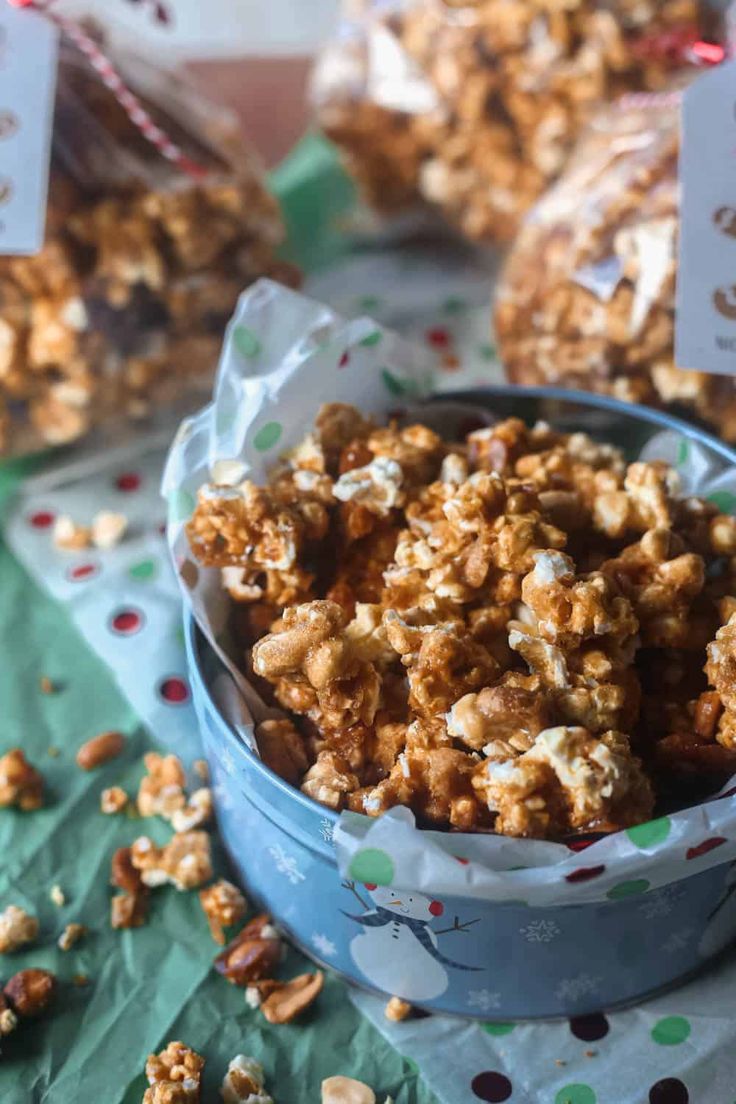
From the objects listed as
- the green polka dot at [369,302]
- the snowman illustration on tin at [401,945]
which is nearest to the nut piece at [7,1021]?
the snowman illustration on tin at [401,945]

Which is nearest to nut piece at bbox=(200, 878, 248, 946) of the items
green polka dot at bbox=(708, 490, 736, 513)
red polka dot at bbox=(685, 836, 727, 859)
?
red polka dot at bbox=(685, 836, 727, 859)

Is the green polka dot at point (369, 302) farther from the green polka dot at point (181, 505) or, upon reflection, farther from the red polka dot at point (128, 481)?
the green polka dot at point (181, 505)

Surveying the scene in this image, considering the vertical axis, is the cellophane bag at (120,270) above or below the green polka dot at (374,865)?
above

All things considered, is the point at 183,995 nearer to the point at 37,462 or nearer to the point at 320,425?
the point at 320,425

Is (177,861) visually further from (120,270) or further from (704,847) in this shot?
(120,270)

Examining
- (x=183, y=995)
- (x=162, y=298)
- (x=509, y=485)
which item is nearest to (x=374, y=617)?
(x=509, y=485)

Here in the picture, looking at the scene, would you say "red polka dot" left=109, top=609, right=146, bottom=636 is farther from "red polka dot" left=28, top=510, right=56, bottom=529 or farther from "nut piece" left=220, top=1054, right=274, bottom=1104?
"nut piece" left=220, top=1054, right=274, bottom=1104
